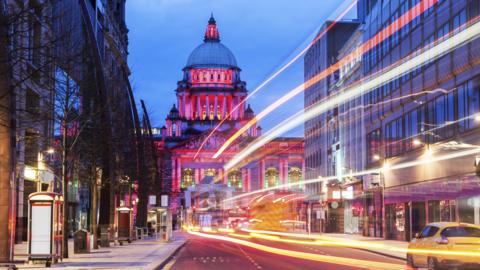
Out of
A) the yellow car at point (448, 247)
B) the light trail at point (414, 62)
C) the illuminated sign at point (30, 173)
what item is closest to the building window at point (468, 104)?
the light trail at point (414, 62)

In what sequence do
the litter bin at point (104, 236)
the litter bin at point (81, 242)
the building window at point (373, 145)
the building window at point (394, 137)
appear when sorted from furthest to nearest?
the building window at point (373, 145)
the building window at point (394, 137)
the litter bin at point (104, 236)
the litter bin at point (81, 242)

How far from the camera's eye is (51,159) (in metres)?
57.6

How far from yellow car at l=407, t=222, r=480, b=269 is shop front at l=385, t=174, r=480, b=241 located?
50.4 feet

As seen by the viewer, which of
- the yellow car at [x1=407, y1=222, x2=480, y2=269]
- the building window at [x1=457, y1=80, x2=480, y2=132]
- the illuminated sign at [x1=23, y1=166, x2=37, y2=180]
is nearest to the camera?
the yellow car at [x1=407, y1=222, x2=480, y2=269]

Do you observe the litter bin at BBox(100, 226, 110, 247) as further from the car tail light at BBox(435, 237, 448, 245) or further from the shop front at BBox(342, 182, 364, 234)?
the shop front at BBox(342, 182, 364, 234)

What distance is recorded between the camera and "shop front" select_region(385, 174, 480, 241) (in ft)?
139

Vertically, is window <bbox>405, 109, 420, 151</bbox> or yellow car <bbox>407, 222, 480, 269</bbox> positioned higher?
window <bbox>405, 109, 420, 151</bbox>

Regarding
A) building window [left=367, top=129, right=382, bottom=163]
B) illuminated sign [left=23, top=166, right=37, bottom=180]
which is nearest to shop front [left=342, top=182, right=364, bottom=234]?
building window [left=367, top=129, right=382, bottom=163]

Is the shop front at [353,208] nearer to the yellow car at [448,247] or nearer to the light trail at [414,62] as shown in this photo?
the light trail at [414,62]

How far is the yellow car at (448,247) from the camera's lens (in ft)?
76.4

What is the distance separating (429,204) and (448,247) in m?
27.4

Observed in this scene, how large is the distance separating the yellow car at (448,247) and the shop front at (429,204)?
15363 millimetres

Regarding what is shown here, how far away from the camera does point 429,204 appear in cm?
5047

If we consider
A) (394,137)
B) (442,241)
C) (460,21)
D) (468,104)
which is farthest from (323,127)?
(442,241)
